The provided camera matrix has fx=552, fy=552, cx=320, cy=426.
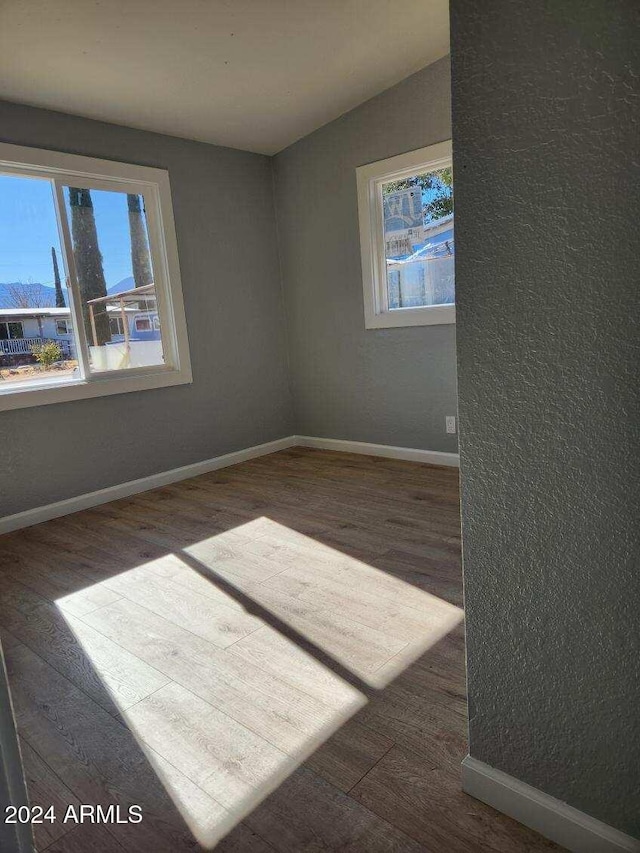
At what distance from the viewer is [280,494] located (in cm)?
→ 359

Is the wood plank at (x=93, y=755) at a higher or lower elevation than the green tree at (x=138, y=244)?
lower

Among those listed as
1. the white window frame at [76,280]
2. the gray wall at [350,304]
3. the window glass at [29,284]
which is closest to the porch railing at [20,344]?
the window glass at [29,284]

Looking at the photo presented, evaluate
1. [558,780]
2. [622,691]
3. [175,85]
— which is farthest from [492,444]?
[175,85]

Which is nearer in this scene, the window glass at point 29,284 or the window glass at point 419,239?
the window glass at point 29,284

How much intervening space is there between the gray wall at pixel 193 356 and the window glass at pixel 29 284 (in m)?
Result: 0.23

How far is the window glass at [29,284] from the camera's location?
3184mm

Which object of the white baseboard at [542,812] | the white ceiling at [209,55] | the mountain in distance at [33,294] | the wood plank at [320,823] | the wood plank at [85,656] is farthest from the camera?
the mountain in distance at [33,294]

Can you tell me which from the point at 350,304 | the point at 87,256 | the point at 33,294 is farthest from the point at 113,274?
the point at 350,304

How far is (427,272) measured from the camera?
3.84 metres

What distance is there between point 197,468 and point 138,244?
164cm

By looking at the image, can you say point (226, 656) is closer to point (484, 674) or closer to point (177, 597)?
point (177, 597)

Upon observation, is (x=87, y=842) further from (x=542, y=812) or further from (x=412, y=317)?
(x=412, y=317)

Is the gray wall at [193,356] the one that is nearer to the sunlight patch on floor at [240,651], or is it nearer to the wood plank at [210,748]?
the sunlight patch on floor at [240,651]

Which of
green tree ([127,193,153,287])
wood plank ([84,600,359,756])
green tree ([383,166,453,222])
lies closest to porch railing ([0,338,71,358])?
green tree ([127,193,153,287])
